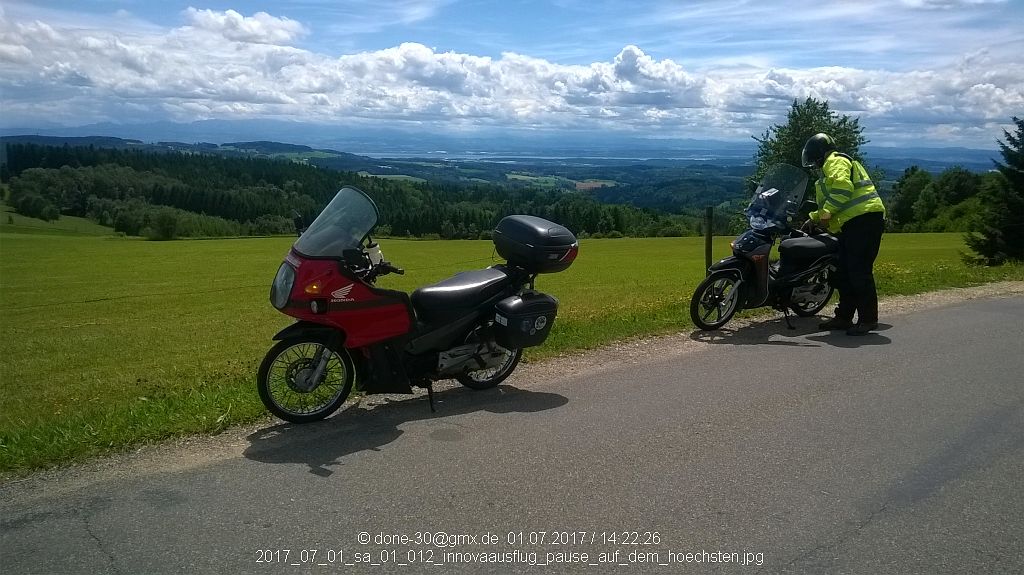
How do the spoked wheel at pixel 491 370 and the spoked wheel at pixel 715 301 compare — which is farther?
the spoked wheel at pixel 715 301

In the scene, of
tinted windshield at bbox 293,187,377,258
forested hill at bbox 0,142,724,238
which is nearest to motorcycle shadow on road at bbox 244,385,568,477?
tinted windshield at bbox 293,187,377,258

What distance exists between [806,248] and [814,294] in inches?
25.3

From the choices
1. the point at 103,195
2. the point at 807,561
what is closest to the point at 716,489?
the point at 807,561

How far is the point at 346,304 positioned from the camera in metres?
5.37

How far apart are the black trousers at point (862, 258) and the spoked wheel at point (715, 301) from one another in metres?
1.23

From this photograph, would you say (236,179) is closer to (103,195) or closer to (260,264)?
(103,195)

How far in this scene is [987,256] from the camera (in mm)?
27500

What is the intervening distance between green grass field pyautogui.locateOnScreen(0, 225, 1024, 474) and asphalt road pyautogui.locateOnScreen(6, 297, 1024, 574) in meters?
0.72

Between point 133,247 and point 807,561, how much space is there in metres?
67.9

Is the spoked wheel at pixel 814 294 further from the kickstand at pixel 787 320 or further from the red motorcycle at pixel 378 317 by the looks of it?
the red motorcycle at pixel 378 317

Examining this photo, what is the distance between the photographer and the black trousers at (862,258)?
8.38m

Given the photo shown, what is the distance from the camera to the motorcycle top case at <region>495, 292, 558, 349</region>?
5879 mm

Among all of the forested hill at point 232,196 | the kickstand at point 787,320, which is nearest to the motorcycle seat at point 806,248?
the kickstand at point 787,320

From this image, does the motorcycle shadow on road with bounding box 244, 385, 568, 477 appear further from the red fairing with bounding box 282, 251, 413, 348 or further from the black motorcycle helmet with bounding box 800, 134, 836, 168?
the black motorcycle helmet with bounding box 800, 134, 836, 168
